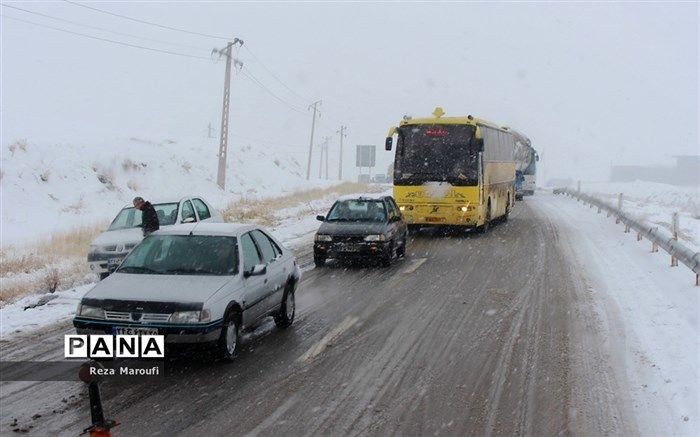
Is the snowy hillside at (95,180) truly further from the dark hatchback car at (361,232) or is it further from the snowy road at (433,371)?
the snowy road at (433,371)

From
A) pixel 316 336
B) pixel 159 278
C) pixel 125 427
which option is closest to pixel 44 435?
pixel 125 427

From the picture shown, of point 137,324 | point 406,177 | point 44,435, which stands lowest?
point 44,435

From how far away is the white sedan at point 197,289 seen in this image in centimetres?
695

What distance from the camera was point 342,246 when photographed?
15.1m

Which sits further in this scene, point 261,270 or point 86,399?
point 261,270

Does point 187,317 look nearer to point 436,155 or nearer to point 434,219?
point 434,219

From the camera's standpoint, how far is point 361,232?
15.0 metres

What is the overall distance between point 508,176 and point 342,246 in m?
Answer: 15.3

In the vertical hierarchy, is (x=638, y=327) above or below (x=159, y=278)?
below

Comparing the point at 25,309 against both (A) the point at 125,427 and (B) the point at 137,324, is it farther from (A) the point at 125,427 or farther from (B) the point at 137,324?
(A) the point at 125,427

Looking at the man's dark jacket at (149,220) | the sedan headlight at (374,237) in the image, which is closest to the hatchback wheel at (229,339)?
the man's dark jacket at (149,220)

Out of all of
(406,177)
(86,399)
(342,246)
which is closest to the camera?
(86,399)

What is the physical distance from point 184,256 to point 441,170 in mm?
13860

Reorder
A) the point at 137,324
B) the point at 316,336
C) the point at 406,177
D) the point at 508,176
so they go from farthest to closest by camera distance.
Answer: the point at 508,176 < the point at 406,177 < the point at 316,336 < the point at 137,324
